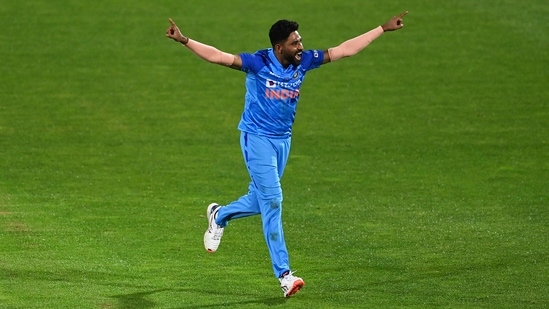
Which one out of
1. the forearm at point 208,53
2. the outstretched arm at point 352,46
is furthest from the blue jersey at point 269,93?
the outstretched arm at point 352,46

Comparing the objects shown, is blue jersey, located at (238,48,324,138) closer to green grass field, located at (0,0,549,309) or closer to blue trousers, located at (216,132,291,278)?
blue trousers, located at (216,132,291,278)

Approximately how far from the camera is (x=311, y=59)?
11.5 meters

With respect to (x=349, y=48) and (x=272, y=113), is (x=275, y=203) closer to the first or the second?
(x=272, y=113)

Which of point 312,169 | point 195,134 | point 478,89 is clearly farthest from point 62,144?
point 478,89

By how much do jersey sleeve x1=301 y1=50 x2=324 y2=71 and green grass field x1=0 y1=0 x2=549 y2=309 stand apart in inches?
84.5

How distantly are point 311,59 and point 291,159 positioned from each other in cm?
621

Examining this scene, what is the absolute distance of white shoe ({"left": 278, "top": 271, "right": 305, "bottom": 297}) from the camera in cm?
1084

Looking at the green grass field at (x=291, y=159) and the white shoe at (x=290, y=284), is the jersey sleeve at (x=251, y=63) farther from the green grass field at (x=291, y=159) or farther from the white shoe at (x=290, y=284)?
the green grass field at (x=291, y=159)

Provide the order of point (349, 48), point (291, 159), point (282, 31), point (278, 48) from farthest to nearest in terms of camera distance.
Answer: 1. point (291, 159)
2. point (349, 48)
3. point (278, 48)
4. point (282, 31)

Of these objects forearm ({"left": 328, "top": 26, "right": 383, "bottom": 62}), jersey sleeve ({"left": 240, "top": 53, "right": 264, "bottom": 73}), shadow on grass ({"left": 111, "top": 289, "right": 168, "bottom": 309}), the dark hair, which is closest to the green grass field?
shadow on grass ({"left": 111, "top": 289, "right": 168, "bottom": 309})

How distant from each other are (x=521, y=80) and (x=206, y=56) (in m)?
11.8

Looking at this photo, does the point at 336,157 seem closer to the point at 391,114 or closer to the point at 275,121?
the point at 391,114

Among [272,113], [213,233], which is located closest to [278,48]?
[272,113]

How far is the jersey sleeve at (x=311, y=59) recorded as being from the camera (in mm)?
11453
